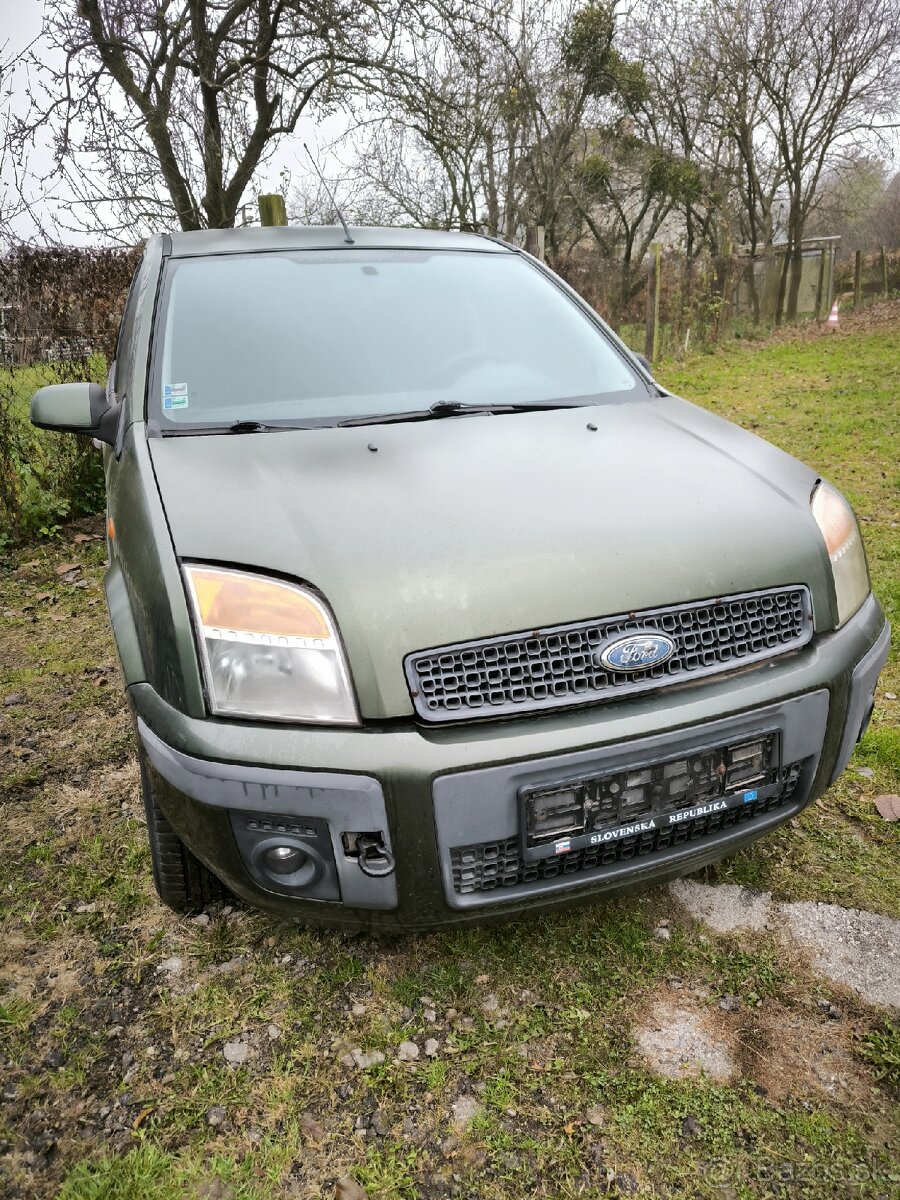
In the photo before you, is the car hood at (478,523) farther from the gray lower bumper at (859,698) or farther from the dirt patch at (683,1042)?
the dirt patch at (683,1042)

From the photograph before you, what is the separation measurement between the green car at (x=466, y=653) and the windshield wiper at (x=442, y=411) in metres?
0.04

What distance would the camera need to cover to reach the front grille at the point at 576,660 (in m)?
1.54

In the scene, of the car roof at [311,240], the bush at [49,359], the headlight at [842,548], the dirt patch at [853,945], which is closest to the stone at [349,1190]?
the dirt patch at [853,945]

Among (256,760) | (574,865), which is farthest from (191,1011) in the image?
(574,865)

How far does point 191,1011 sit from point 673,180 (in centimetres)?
2196

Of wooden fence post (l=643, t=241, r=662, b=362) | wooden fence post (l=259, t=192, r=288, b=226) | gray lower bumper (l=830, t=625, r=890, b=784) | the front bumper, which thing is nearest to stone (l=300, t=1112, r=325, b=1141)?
the front bumper

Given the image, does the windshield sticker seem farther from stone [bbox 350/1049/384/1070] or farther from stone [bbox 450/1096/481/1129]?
stone [bbox 450/1096/481/1129]

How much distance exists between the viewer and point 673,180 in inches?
784

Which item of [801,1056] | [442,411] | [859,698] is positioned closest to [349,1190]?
[801,1056]

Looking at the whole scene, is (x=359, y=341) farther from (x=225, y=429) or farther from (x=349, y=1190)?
(x=349, y=1190)

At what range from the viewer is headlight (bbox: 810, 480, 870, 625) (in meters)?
1.92

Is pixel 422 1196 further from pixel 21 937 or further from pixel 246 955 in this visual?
pixel 21 937

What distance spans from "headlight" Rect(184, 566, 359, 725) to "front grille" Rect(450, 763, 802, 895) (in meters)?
0.37

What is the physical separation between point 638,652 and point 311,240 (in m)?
2.09
